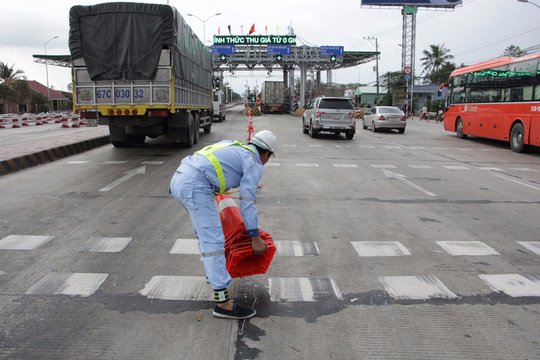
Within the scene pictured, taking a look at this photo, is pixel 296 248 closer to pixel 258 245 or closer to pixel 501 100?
pixel 258 245

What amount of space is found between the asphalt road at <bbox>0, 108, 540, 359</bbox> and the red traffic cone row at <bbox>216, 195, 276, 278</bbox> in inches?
12.7

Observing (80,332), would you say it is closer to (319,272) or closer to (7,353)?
(7,353)

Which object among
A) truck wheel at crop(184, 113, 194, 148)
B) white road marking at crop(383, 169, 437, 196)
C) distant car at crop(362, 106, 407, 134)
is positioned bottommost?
white road marking at crop(383, 169, 437, 196)

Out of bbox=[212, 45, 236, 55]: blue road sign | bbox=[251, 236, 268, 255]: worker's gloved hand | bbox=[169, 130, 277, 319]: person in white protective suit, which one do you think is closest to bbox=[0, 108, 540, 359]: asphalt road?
bbox=[169, 130, 277, 319]: person in white protective suit

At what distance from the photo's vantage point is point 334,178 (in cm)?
955

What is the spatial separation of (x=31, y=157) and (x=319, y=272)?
31.5 feet

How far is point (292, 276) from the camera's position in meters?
4.19

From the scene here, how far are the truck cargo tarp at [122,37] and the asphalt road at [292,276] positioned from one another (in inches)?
163

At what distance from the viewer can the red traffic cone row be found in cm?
344

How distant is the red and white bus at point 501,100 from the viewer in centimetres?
1403

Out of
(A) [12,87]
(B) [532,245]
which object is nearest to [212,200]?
(B) [532,245]

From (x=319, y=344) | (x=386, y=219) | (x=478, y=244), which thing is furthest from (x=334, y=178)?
(x=319, y=344)

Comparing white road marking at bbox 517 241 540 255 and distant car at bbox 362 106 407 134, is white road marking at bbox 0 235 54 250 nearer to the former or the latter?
white road marking at bbox 517 241 540 255

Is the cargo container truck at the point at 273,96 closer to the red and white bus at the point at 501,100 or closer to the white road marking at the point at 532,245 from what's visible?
the red and white bus at the point at 501,100
